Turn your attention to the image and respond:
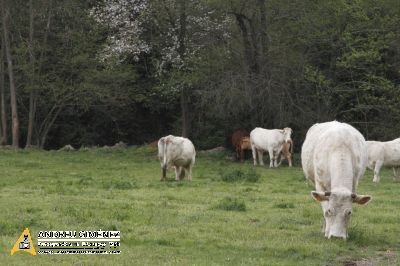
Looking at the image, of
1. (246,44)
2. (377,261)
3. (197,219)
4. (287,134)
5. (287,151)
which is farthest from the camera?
(246,44)

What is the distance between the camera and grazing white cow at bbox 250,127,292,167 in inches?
1145

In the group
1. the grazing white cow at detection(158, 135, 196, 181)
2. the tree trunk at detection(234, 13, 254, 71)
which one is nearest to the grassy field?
the grazing white cow at detection(158, 135, 196, 181)

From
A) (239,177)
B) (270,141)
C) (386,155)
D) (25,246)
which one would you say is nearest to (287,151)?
(270,141)

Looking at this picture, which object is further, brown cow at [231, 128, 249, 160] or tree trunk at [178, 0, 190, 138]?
tree trunk at [178, 0, 190, 138]

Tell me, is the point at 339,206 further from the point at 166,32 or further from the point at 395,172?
the point at 166,32

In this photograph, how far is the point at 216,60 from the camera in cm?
3139

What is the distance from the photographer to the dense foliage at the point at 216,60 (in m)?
30.7

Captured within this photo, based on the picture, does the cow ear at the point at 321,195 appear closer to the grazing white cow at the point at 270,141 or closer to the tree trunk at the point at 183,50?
the grazing white cow at the point at 270,141

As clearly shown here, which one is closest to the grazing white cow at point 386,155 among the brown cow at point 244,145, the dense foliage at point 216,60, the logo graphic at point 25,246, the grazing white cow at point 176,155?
the grazing white cow at point 176,155

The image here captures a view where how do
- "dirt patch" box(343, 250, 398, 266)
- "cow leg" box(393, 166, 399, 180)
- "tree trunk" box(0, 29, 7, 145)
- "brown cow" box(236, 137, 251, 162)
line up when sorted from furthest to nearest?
1. "tree trunk" box(0, 29, 7, 145)
2. "brown cow" box(236, 137, 251, 162)
3. "cow leg" box(393, 166, 399, 180)
4. "dirt patch" box(343, 250, 398, 266)

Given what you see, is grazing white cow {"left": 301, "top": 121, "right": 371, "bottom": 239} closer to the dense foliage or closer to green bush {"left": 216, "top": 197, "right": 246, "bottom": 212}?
green bush {"left": 216, "top": 197, "right": 246, "bottom": 212}

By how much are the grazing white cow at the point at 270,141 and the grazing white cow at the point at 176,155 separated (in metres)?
8.14

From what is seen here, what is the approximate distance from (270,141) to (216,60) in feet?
15.2

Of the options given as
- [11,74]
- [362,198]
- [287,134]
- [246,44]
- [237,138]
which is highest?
[246,44]
